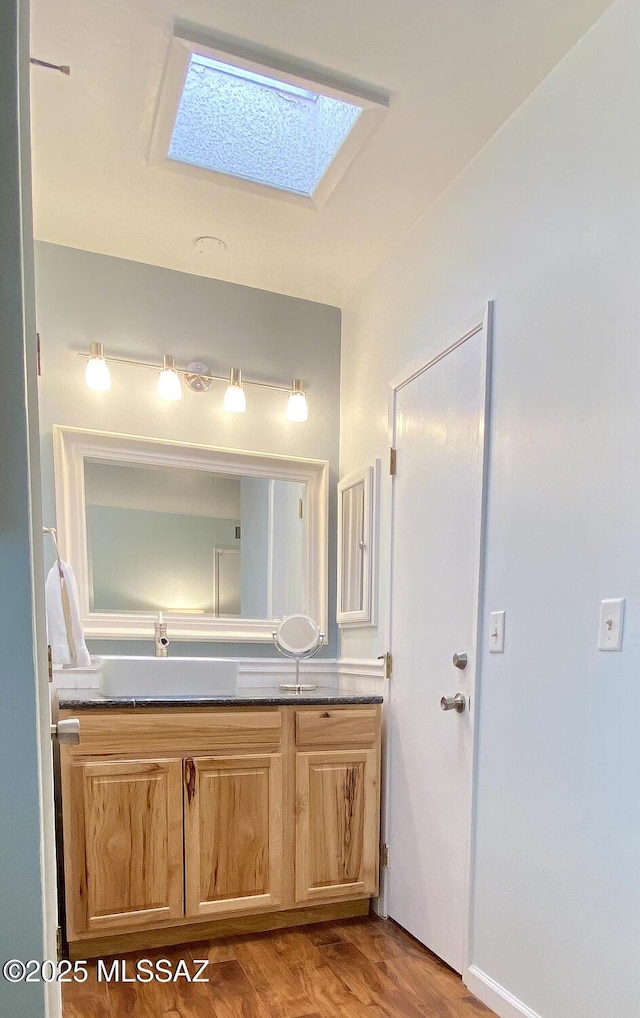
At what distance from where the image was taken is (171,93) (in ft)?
5.35

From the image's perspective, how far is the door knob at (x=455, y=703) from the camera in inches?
70.2

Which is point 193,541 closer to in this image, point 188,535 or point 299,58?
point 188,535

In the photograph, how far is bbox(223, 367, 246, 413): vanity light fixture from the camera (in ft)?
8.40

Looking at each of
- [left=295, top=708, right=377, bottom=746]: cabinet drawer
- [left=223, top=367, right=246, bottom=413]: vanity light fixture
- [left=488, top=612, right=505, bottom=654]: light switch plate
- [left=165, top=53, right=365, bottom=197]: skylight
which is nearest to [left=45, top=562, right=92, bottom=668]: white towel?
[left=295, top=708, right=377, bottom=746]: cabinet drawer

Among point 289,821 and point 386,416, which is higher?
point 386,416

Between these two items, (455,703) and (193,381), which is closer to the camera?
(455,703)

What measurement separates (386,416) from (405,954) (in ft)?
6.01

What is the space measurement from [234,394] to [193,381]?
180 mm

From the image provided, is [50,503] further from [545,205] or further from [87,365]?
[545,205]

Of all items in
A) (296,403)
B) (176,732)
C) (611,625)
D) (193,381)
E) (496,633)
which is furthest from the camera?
(296,403)

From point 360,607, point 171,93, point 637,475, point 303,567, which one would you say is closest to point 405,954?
point 360,607

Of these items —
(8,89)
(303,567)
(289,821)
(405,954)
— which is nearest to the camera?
(8,89)

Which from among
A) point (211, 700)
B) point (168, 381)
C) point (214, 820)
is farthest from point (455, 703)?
point (168, 381)

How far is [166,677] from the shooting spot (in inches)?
82.1
